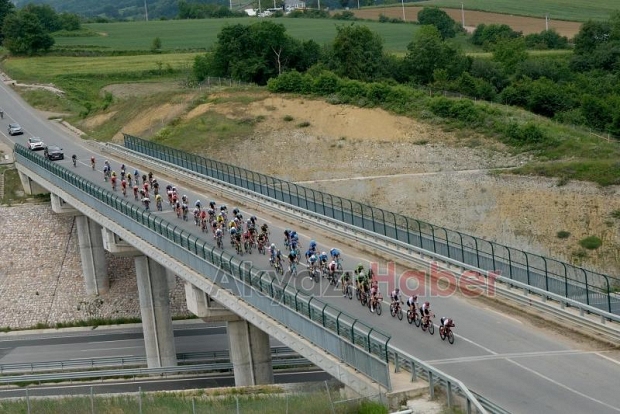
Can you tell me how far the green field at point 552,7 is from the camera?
6437 inches

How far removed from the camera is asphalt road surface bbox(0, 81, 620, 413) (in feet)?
83.3

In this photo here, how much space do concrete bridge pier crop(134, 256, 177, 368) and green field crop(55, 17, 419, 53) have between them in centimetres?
8565

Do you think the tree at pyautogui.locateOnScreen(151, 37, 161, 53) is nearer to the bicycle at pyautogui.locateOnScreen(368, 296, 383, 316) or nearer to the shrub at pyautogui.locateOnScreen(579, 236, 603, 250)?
the shrub at pyautogui.locateOnScreen(579, 236, 603, 250)

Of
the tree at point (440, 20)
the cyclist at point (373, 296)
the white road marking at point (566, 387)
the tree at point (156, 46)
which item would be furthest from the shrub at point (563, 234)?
the tree at point (156, 46)

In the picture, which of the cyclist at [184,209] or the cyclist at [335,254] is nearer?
the cyclist at [335,254]

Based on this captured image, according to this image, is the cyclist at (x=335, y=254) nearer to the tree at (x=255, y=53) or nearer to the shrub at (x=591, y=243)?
the shrub at (x=591, y=243)

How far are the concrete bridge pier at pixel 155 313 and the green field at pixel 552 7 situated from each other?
120 metres

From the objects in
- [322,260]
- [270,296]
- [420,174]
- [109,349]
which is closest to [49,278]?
[109,349]

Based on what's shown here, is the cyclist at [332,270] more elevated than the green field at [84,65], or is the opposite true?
the green field at [84,65]

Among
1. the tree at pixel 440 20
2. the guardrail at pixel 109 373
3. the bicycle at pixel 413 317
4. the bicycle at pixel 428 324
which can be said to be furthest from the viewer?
the tree at pixel 440 20

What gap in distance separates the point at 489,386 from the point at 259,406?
21.3ft

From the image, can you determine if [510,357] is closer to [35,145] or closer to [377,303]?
[377,303]

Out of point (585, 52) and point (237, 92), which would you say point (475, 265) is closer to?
point (237, 92)

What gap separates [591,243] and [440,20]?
104465mm
